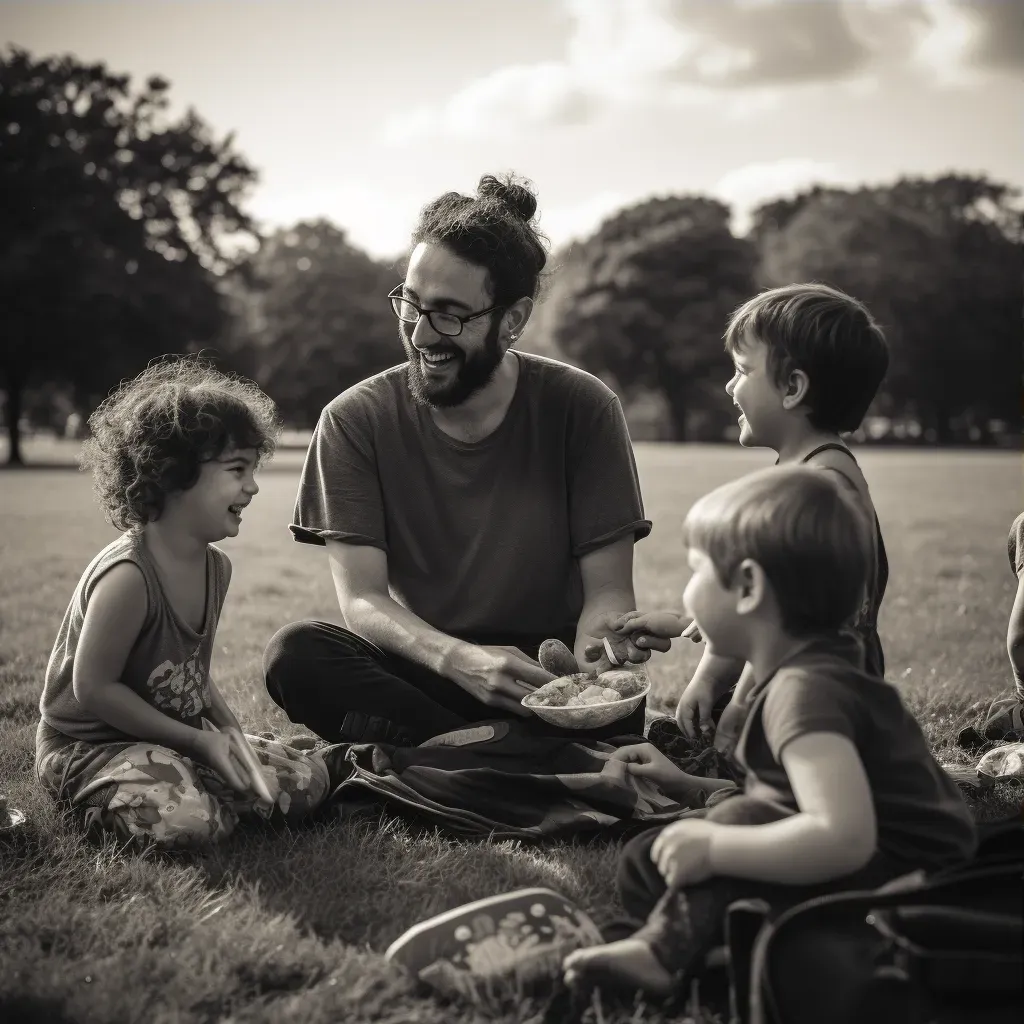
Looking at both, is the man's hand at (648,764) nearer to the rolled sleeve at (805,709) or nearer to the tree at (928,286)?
the rolled sleeve at (805,709)

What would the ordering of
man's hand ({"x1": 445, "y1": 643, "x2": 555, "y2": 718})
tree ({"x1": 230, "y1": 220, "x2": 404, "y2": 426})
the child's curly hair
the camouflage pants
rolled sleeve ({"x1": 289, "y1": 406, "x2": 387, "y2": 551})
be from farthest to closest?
tree ({"x1": 230, "y1": 220, "x2": 404, "y2": 426}), rolled sleeve ({"x1": 289, "y1": 406, "x2": 387, "y2": 551}), man's hand ({"x1": 445, "y1": 643, "x2": 555, "y2": 718}), the child's curly hair, the camouflage pants

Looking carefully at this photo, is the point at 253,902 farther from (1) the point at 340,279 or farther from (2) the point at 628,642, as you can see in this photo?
(1) the point at 340,279

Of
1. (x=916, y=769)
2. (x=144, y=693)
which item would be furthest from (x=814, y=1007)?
(x=144, y=693)

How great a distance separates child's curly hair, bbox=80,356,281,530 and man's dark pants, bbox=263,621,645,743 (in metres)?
0.78

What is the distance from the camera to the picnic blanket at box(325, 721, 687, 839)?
3.65 meters

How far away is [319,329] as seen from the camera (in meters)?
60.4

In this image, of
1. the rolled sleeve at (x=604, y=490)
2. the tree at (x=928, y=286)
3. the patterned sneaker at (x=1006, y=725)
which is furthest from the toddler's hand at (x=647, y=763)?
the tree at (x=928, y=286)

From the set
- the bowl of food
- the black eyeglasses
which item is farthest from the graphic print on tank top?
the black eyeglasses

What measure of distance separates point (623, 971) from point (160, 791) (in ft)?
5.34

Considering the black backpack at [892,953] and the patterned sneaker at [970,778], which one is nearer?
the black backpack at [892,953]

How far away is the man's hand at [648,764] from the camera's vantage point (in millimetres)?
3834

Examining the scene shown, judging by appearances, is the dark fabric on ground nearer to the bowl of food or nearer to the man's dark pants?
the bowl of food

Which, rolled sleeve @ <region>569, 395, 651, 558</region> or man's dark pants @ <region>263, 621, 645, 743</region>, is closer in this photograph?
man's dark pants @ <region>263, 621, 645, 743</region>

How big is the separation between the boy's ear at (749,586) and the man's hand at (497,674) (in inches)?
51.4
